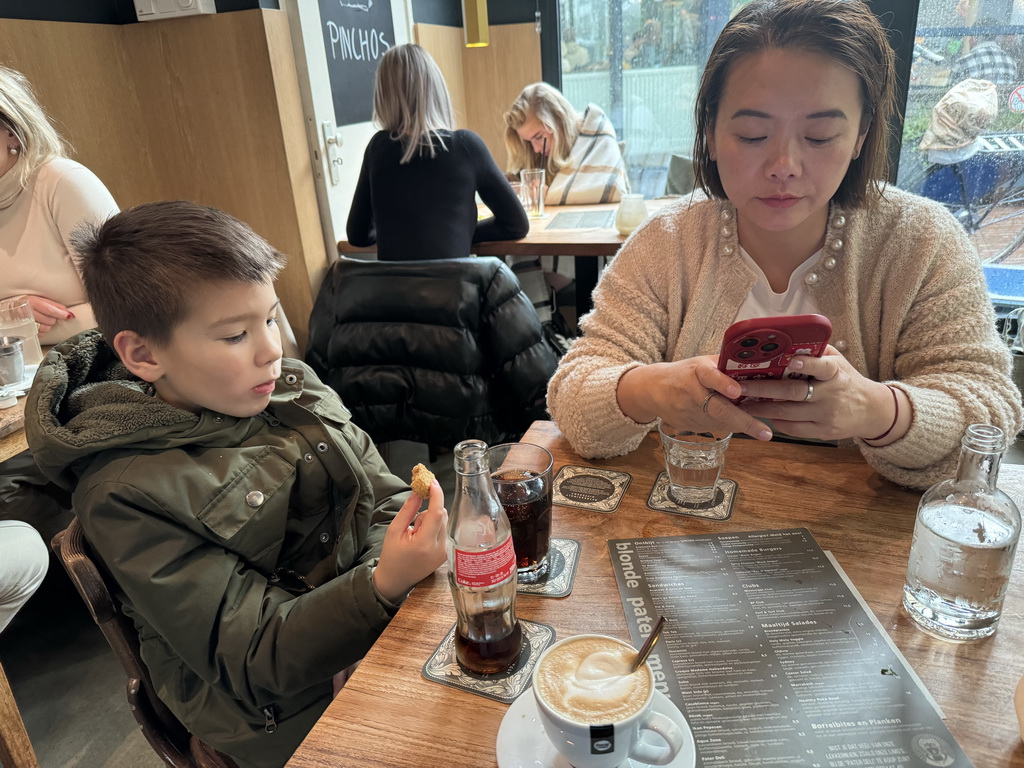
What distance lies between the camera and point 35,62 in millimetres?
2297

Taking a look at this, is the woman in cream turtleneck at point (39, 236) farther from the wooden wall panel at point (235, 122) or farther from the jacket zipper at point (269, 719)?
the jacket zipper at point (269, 719)

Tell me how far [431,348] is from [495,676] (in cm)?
128

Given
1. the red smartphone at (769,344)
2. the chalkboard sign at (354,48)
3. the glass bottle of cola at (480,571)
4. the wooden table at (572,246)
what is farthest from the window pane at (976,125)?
the glass bottle of cola at (480,571)

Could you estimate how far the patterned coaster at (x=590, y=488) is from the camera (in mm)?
988

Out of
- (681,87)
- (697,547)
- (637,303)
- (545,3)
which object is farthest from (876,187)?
(545,3)

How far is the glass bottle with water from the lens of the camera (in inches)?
27.5

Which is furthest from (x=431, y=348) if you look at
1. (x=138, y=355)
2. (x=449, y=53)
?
(x=449, y=53)

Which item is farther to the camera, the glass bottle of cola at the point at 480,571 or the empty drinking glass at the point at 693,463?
the empty drinking glass at the point at 693,463

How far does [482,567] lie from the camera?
0.68 m

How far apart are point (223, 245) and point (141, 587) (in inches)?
19.3

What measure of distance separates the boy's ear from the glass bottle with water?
3.45 ft

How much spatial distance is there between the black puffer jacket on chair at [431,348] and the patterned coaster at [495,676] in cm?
120

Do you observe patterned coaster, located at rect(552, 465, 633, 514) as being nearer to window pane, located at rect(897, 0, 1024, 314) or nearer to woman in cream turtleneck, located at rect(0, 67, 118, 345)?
woman in cream turtleneck, located at rect(0, 67, 118, 345)

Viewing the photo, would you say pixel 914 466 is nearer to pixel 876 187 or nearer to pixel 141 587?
pixel 876 187
